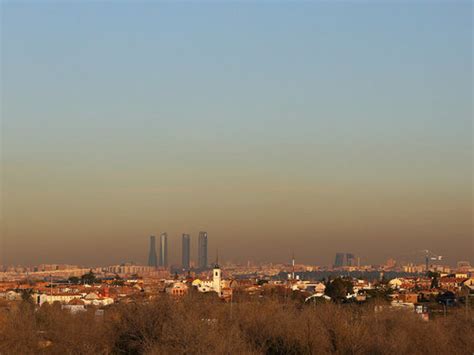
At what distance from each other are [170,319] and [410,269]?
137 m

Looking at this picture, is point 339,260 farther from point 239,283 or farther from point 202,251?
point 239,283

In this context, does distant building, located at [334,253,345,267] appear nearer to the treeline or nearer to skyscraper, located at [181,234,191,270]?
skyscraper, located at [181,234,191,270]

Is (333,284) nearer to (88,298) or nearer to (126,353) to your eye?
(88,298)

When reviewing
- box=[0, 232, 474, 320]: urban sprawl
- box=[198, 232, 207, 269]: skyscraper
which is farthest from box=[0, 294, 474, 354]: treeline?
box=[198, 232, 207, 269]: skyscraper

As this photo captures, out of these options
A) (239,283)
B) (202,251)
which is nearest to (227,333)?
(239,283)

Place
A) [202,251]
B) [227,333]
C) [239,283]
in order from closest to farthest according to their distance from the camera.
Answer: [227,333] < [239,283] < [202,251]

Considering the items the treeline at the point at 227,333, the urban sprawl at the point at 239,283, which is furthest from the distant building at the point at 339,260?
the treeline at the point at 227,333

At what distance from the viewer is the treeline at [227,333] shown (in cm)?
2364

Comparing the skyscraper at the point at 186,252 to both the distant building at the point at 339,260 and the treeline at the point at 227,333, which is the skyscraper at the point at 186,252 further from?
the treeline at the point at 227,333

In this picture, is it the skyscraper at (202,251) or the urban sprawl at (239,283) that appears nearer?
the urban sprawl at (239,283)

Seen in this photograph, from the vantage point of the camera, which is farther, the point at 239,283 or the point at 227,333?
the point at 239,283

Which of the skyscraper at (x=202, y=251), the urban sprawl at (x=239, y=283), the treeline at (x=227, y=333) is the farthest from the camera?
the skyscraper at (x=202, y=251)

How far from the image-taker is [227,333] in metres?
24.5

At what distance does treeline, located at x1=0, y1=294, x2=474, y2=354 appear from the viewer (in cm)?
2364
